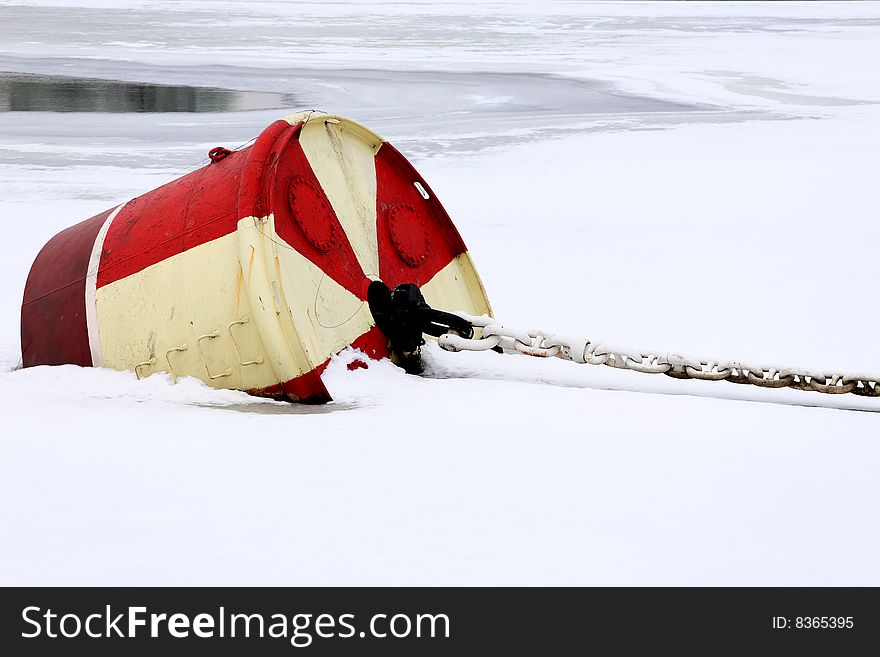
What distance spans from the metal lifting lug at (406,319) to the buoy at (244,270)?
44mm

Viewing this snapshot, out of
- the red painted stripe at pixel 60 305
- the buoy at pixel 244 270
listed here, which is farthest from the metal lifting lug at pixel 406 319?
the red painted stripe at pixel 60 305

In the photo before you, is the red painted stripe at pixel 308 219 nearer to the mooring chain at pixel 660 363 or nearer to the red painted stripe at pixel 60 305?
the mooring chain at pixel 660 363

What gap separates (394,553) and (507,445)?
693 mm

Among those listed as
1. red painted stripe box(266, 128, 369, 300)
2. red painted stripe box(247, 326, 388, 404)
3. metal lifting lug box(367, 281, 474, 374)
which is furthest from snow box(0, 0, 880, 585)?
red painted stripe box(266, 128, 369, 300)

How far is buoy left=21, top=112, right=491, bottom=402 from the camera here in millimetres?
3275

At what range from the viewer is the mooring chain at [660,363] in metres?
3.46

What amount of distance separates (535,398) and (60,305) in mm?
1701

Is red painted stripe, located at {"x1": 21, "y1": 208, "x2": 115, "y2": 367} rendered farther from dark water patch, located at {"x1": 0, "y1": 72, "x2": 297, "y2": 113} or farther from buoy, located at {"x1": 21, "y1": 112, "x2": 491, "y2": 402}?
dark water patch, located at {"x1": 0, "y1": 72, "x2": 297, "y2": 113}

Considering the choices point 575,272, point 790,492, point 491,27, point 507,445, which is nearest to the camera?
point 790,492

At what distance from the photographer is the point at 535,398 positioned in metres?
3.31

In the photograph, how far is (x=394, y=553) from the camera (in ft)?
7.04

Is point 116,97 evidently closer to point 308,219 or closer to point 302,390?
point 308,219
